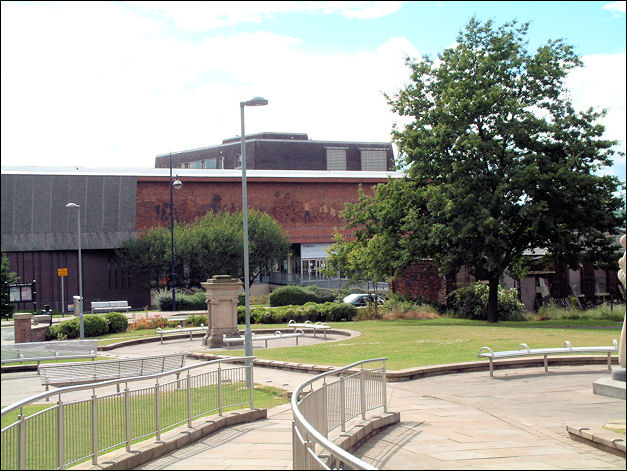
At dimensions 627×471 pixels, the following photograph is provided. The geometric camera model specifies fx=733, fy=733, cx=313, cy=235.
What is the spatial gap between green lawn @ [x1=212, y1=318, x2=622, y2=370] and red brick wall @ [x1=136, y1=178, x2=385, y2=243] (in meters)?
35.7

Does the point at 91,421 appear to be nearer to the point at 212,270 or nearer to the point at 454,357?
the point at 454,357

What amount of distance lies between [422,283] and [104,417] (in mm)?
33801

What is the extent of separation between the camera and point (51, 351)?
75.8ft

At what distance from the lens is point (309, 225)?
69.4m

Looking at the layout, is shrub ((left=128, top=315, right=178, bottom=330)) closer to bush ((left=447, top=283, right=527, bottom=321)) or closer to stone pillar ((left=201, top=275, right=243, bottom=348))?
stone pillar ((left=201, top=275, right=243, bottom=348))

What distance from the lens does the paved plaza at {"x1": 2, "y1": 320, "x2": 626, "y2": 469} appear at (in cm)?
885

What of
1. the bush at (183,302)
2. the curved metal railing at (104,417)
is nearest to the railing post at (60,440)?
the curved metal railing at (104,417)

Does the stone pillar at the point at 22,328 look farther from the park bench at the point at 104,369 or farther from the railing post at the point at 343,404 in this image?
the railing post at the point at 343,404

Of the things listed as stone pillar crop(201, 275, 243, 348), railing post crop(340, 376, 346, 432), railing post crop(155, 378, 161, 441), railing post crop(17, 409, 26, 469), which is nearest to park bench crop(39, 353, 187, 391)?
railing post crop(155, 378, 161, 441)

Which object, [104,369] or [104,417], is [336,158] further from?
[104,417]

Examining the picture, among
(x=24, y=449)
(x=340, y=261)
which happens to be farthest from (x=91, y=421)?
(x=340, y=261)

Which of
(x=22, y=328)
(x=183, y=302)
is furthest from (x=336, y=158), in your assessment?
(x=22, y=328)

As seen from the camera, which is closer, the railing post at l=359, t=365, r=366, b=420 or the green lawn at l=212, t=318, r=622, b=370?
the railing post at l=359, t=365, r=366, b=420

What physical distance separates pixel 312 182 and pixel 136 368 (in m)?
52.7
